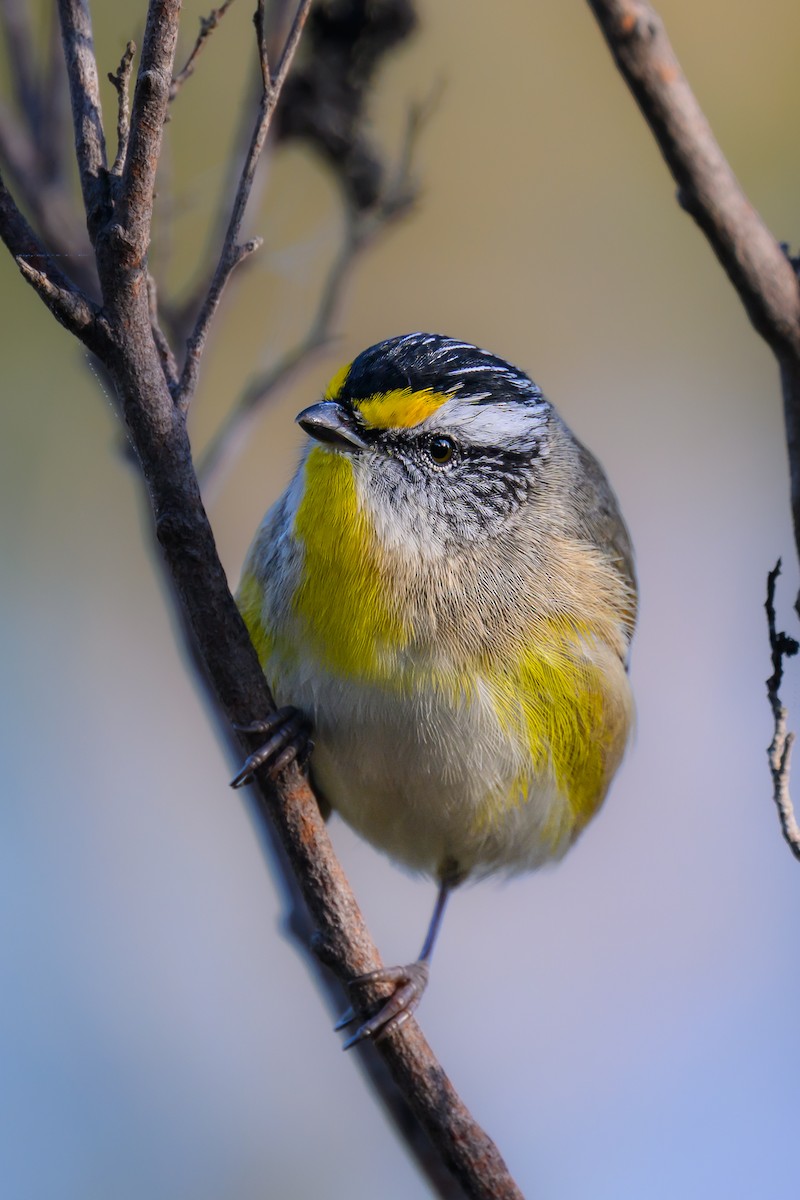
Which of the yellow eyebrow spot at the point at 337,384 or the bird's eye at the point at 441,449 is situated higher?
the yellow eyebrow spot at the point at 337,384

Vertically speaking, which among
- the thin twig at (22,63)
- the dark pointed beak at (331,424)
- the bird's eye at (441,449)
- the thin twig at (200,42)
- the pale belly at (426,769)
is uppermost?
the thin twig at (22,63)

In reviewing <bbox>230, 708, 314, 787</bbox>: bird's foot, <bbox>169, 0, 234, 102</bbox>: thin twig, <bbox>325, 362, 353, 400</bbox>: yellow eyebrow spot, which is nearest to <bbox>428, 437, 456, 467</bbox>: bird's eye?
<bbox>325, 362, 353, 400</bbox>: yellow eyebrow spot

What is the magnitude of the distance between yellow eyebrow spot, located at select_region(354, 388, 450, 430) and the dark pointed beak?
0.04 metres

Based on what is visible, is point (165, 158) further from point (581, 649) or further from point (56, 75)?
point (581, 649)

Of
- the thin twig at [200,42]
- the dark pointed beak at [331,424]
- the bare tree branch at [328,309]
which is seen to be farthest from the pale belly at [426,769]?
the thin twig at [200,42]

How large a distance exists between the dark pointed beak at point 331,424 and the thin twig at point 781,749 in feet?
3.71

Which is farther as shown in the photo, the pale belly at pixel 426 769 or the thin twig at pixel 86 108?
the pale belly at pixel 426 769

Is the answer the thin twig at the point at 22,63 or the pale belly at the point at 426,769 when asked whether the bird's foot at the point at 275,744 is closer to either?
the pale belly at the point at 426,769

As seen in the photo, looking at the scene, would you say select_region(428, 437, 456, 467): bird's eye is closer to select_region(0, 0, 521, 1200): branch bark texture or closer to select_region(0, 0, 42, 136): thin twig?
select_region(0, 0, 521, 1200): branch bark texture

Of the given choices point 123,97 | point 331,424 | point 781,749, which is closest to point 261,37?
point 123,97

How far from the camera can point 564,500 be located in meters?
3.21

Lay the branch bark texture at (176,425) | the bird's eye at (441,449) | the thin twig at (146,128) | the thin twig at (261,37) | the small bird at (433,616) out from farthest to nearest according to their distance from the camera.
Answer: the bird's eye at (441,449), the small bird at (433,616), the thin twig at (261,37), the branch bark texture at (176,425), the thin twig at (146,128)

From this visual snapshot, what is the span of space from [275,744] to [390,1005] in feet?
1.96

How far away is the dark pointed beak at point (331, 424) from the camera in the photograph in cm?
261
